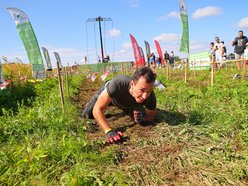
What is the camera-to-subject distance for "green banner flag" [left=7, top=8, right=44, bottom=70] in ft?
37.3

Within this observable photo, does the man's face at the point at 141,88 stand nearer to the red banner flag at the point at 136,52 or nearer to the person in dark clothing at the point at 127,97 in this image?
the person in dark clothing at the point at 127,97

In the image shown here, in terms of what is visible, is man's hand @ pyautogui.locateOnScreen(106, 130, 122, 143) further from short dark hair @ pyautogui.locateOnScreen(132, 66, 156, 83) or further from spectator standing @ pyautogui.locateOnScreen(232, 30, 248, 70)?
spectator standing @ pyautogui.locateOnScreen(232, 30, 248, 70)

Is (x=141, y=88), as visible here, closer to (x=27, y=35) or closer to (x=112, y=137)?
(x=112, y=137)

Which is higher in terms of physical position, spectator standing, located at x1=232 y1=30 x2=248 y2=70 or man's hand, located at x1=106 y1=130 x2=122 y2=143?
spectator standing, located at x1=232 y1=30 x2=248 y2=70

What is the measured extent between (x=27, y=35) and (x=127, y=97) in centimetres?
909

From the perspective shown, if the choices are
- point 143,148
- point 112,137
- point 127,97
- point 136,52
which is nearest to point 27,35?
point 136,52

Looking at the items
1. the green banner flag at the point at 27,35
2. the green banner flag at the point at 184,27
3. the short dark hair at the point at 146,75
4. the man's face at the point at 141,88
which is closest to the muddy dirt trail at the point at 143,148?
the man's face at the point at 141,88

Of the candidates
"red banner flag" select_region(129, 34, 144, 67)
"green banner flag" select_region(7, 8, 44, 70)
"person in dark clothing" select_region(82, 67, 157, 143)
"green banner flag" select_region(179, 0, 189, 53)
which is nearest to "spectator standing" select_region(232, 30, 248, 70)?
"green banner flag" select_region(179, 0, 189, 53)

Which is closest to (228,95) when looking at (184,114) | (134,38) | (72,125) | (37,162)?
(184,114)

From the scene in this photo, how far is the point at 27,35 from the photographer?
453 inches

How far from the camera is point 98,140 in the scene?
132 inches

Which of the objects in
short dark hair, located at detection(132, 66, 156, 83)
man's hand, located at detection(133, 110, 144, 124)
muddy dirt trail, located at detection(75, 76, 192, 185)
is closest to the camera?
muddy dirt trail, located at detection(75, 76, 192, 185)

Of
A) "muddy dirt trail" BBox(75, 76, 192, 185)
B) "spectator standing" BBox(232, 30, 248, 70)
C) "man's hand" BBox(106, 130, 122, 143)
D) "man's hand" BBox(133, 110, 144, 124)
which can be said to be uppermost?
"spectator standing" BBox(232, 30, 248, 70)

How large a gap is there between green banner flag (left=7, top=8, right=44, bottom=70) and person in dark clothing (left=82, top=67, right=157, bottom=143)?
7.95 m
